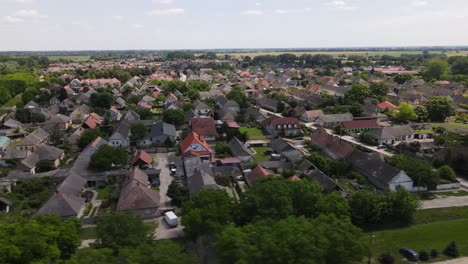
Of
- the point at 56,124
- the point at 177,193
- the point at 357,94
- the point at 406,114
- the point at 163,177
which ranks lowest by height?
the point at 163,177

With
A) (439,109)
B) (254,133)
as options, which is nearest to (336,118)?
(254,133)

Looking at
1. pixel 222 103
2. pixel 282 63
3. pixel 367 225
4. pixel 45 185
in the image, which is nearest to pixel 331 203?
pixel 367 225

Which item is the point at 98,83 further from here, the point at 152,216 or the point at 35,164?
the point at 152,216

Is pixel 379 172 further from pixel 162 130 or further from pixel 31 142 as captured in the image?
pixel 31 142

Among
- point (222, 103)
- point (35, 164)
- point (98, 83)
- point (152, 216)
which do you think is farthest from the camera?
point (98, 83)

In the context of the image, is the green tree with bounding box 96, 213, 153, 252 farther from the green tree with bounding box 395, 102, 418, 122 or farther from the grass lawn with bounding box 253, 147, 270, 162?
the green tree with bounding box 395, 102, 418, 122
